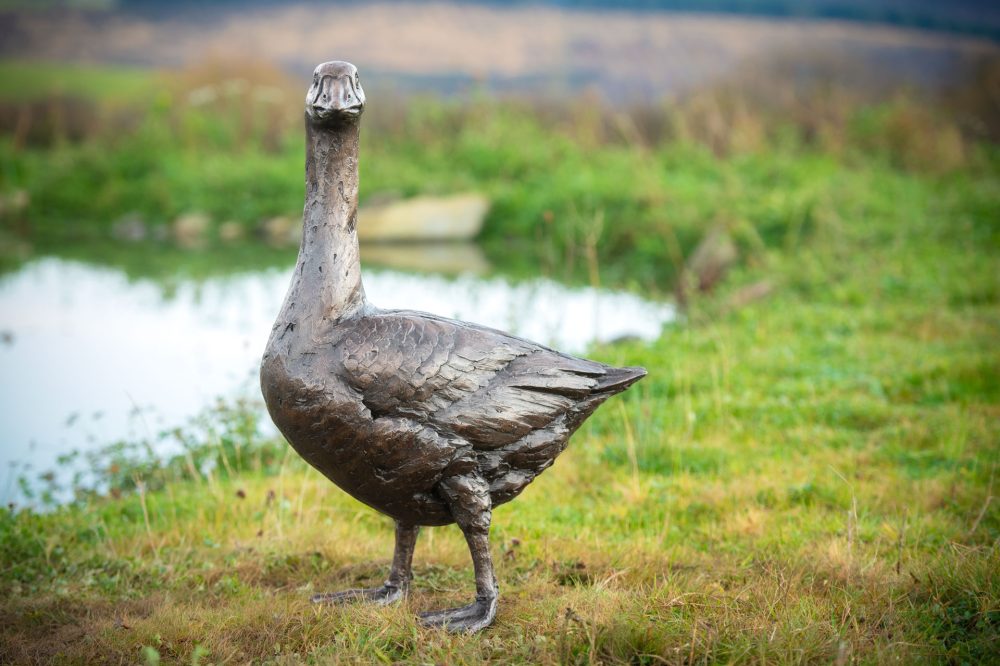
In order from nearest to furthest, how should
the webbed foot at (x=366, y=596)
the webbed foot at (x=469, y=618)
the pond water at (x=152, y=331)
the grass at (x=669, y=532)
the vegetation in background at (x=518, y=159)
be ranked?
the grass at (x=669, y=532) → the webbed foot at (x=469, y=618) → the webbed foot at (x=366, y=596) → the pond water at (x=152, y=331) → the vegetation in background at (x=518, y=159)

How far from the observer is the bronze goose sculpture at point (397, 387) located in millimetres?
3350

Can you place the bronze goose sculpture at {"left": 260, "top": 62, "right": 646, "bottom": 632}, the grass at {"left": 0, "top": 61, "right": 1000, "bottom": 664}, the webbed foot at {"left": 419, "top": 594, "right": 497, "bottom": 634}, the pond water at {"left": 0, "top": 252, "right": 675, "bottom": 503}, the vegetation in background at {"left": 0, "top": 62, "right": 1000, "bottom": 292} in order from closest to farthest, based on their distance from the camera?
the bronze goose sculpture at {"left": 260, "top": 62, "right": 646, "bottom": 632}, the grass at {"left": 0, "top": 61, "right": 1000, "bottom": 664}, the webbed foot at {"left": 419, "top": 594, "right": 497, "bottom": 634}, the pond water at {"left": 0, "top": 252, "right": 675, "bottom": 503}, the vegetation in background at {"left": 0, "top": 62, "right": 1000, "bottom": 292}

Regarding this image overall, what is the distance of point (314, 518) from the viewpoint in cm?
489

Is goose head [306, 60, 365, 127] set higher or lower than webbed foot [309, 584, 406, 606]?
higher

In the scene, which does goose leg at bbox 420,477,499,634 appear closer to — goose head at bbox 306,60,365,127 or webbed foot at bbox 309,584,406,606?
webbed foot at bbox 309,584,406,606

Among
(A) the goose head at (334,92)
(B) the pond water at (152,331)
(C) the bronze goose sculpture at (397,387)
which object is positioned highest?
(A) the goose head at (334,92)

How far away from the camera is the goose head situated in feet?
11.2

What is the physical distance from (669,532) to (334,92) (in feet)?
9.09

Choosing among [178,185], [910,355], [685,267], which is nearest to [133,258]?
[178,185]

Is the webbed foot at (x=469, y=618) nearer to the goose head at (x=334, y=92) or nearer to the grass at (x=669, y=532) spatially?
the grass at (x=669, y=532)

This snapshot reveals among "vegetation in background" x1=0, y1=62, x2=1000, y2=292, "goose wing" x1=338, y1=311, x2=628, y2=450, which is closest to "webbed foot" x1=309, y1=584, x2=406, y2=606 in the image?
"goose wing" x1=338, y1=311, x2=628, y2=450

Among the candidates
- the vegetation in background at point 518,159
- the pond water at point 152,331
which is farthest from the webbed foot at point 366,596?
the vegetation in background at point 518,159

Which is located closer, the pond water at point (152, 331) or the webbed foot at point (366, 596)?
the webbed foot at point (366, 596)

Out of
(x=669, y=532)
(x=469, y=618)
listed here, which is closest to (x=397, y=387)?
(x=469, y=618)
